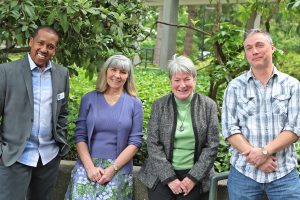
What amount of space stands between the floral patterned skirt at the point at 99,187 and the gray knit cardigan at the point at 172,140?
0.21 m

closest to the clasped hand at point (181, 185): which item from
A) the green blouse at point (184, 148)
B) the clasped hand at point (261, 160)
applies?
the green blouse at point (184, 148)

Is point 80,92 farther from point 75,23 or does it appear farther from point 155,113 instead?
point 155,113

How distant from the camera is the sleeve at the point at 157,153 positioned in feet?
12.9

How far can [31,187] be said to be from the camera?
4.12m

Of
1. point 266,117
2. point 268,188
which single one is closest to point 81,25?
point 266,117

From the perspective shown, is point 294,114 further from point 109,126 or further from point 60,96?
point 60,96

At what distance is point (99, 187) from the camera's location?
4.14 m

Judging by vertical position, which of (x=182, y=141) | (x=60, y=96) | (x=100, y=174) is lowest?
(x=100, y=174)

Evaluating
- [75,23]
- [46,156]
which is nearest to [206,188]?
[46,156]

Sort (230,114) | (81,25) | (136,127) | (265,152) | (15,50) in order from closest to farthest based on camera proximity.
Result: (265,152)
(230,114)
(136,127)
(81,25)
(15,50)

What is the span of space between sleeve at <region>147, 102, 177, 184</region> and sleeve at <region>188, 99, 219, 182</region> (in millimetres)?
180

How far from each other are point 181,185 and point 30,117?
133cm

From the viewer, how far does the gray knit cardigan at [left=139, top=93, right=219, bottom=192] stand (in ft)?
12.9

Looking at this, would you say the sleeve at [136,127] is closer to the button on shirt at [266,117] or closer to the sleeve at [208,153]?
the sleeve at [208,153]
